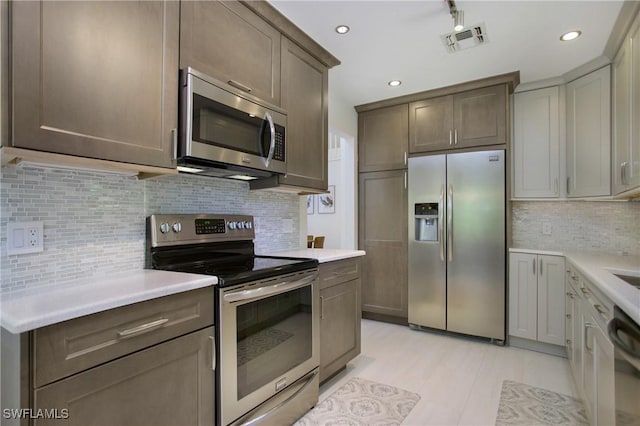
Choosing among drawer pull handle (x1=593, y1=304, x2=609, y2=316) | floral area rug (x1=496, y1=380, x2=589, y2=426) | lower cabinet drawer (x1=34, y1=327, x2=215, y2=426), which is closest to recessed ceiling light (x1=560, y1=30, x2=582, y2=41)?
drawer pull handle (x1=593, y1=304, x2=609, y2=316)

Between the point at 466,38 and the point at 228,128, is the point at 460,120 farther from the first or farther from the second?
the point at 228,128

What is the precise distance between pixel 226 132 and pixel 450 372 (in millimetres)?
2381

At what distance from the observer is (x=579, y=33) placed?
229 cm

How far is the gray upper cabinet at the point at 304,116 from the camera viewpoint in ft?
7.17

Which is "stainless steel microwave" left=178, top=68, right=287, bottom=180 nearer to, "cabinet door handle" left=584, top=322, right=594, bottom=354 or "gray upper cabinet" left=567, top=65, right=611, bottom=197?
"cabinet door handle" left=584, top=322, right=594, bottom=354

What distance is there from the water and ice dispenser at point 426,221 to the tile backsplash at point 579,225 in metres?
0.80

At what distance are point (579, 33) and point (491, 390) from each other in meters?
2.59

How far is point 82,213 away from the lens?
1.43 m

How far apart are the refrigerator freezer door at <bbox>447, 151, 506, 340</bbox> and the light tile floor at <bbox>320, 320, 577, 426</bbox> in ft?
0.92

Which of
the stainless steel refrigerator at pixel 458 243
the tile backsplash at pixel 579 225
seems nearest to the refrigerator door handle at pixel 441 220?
Answer: the stainless steel refrigerator at pixel 458 243

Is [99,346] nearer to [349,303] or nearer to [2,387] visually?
[2,387]

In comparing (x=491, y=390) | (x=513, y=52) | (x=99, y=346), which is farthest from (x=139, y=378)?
(x=513, y=52)

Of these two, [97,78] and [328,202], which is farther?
[328,202]

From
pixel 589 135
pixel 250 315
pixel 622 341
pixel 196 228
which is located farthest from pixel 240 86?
pixel 589 135
